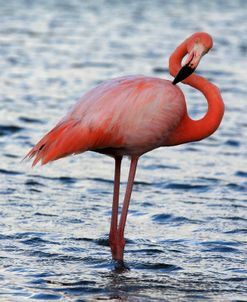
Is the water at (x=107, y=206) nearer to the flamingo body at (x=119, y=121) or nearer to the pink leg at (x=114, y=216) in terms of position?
the pink leg at (x=114, y=216)

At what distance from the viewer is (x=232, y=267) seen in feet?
23.5

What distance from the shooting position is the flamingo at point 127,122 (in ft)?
23.7

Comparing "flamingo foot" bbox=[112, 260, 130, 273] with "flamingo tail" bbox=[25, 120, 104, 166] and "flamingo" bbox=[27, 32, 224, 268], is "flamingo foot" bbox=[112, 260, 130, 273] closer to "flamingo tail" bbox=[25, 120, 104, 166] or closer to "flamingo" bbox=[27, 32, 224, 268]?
"flamingo" bbox=[27, 32, 224, 268]

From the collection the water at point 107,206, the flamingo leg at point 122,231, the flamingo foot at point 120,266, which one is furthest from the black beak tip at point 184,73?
the flamingo foot at point 120,266

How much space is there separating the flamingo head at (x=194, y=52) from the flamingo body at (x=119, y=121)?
0.41ft

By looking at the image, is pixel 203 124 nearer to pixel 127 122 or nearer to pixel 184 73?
pixel 184 73

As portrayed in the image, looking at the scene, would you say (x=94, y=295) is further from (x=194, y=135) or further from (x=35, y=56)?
(x=35, y=56)

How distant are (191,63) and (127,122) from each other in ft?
2.34

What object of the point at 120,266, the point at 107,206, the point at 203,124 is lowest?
the point at 120,266

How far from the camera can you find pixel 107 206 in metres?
8.84

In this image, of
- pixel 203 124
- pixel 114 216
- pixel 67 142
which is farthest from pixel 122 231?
pixel 203 124

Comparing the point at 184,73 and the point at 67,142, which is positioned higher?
the point at 184,73

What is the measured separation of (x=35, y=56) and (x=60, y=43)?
2.26 metres

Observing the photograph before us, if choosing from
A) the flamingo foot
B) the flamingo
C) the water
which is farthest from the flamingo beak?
the flamingo foot
